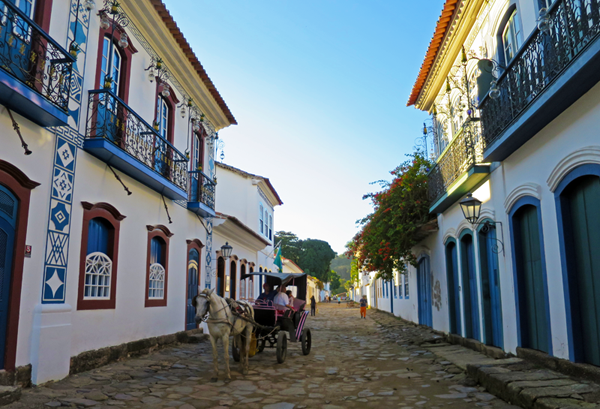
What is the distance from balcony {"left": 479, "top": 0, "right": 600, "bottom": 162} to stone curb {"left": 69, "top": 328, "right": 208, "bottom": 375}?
7515 millimetres

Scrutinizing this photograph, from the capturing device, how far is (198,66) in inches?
481

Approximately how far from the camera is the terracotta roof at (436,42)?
10.2 meters

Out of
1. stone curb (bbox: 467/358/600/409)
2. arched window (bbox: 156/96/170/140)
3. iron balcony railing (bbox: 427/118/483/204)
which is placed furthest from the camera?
arched window (bbox: 156/96/170/140)

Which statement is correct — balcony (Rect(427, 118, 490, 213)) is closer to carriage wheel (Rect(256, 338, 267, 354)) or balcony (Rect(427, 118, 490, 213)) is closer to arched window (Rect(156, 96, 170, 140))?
carriage wheel (Rect(256, 338, 267, 354))

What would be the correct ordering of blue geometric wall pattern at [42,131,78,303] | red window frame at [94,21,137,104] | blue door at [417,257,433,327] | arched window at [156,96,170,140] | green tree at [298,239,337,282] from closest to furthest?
blue geometric wall pattern at [42,131,78,303]
red window frame at [94,21,137,104]
arched window at [156,96,170,140]
blue door at [417,257,433,327]
green tree at [298,239,337,282]

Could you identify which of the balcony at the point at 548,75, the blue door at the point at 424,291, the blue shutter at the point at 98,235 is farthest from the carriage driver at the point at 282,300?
the blue door at the point at 424,291

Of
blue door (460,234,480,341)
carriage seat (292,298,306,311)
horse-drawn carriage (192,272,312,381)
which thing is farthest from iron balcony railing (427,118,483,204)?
carriage seat (292,298,306,311)

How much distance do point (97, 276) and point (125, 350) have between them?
160 centimetres

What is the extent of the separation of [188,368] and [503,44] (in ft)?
27.6

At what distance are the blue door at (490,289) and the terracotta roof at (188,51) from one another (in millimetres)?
8096

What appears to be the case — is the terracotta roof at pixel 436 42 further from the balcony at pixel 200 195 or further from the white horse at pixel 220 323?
the white horse at pixel 220 323

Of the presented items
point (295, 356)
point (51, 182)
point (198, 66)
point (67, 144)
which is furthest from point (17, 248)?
point (198, 66)

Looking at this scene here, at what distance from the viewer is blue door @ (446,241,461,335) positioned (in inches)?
470

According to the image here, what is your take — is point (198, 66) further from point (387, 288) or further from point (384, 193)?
point (387, 288)
